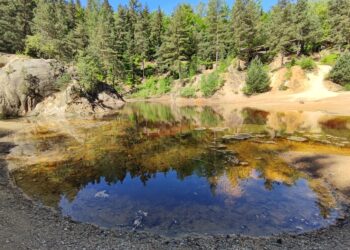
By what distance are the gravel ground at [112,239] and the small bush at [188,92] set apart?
51284 mm

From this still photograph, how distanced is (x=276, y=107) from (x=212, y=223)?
3690 centimetres

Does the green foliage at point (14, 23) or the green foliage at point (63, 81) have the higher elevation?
the green foliage at point (14, 23)

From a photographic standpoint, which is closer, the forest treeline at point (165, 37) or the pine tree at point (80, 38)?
the forest treeline at point (165, 37)

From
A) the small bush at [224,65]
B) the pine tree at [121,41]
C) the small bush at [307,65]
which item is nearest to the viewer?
the small bush at [307,65]

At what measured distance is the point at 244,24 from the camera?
189 ft

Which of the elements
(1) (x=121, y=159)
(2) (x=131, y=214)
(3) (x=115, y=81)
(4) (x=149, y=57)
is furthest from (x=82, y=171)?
(4) (x=149, y=57)

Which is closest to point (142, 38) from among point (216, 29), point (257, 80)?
point (216, 29)

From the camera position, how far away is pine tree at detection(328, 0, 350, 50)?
52.9 meters

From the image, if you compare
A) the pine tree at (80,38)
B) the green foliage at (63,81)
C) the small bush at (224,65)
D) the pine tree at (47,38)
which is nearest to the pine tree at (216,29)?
the small bush at (224,65)

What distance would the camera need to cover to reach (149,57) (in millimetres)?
78562

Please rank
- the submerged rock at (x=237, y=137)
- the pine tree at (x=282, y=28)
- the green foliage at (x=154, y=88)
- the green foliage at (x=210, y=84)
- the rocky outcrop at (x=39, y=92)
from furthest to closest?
the green foliage at (x=154, y=88) < the green foliage at (x=210, y=84) < the pine tree at (x=282, y=28) < the rocky outcrop at (x=39, y=92) < the submerged rock at (x=237, y=137)

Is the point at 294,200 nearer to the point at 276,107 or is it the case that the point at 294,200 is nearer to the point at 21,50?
the point at 276,107

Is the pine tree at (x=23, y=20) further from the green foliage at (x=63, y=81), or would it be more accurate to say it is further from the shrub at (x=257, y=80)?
the shrub at (x=257, y=80)

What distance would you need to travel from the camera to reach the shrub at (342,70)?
44.0 m
